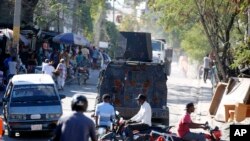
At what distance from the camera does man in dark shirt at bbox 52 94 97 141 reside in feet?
27.8

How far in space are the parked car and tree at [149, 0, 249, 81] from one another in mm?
8072

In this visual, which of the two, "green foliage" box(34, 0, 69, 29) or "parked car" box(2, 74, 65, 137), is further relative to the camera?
"green foliage" box(34, 0, 69, 29)

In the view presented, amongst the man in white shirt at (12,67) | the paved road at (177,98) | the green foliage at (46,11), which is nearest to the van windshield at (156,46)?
the paved road at (177,98)

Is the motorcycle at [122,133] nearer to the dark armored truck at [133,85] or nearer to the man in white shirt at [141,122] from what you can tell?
the man in white shirt at [141,122]

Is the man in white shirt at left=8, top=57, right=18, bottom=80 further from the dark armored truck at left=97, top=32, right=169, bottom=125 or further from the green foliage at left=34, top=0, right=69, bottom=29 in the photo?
the green foliage at left=34, top=0, right=69, bottom=29

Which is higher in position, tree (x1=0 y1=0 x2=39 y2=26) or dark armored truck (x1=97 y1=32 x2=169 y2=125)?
tree (x1=0 y1=0 x2=39 y2=26)

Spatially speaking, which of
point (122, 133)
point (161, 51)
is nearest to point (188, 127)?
point (122, 133)

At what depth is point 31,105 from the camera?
18016 mm

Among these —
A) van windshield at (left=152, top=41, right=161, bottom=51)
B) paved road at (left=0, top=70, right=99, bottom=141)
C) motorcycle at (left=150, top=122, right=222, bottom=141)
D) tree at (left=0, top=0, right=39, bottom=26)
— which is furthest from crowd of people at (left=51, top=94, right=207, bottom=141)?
van windshield at (left=152, top=41, right=161, bottom=51)

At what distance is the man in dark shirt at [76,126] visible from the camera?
8.48 meters

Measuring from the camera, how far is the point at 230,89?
22375 mm

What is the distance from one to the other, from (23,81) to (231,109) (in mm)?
6745

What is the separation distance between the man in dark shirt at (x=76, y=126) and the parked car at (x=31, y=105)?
8932mm

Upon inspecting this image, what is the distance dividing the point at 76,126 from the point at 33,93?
10181mm
